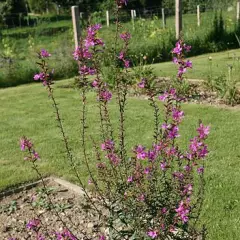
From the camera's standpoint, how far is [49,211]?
403cm

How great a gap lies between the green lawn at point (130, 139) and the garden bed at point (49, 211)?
27 cm

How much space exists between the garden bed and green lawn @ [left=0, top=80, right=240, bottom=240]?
266 millimetres

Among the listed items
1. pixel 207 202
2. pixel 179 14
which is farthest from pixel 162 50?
pixel 207 202

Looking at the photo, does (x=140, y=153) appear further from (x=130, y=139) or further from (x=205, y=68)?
(x=205, y=68)

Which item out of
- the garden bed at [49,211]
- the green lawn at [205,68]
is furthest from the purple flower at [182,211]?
the green lawn at [205,68]

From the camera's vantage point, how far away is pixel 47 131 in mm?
6609

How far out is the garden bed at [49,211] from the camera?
3660 mm

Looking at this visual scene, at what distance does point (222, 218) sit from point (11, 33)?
16988mm

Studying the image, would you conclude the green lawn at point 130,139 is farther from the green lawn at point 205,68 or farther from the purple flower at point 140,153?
the green lawn at point 205,68

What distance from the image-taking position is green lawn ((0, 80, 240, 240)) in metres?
3.87

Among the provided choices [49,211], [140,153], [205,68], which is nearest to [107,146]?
[140,153]

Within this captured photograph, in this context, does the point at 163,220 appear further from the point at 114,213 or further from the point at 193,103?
the point at 193,103

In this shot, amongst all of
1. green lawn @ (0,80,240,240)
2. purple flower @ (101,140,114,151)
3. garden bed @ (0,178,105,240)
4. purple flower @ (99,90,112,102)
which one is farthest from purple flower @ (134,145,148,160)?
green lawn @ (0,80,240,240)

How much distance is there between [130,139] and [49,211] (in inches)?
82.2
